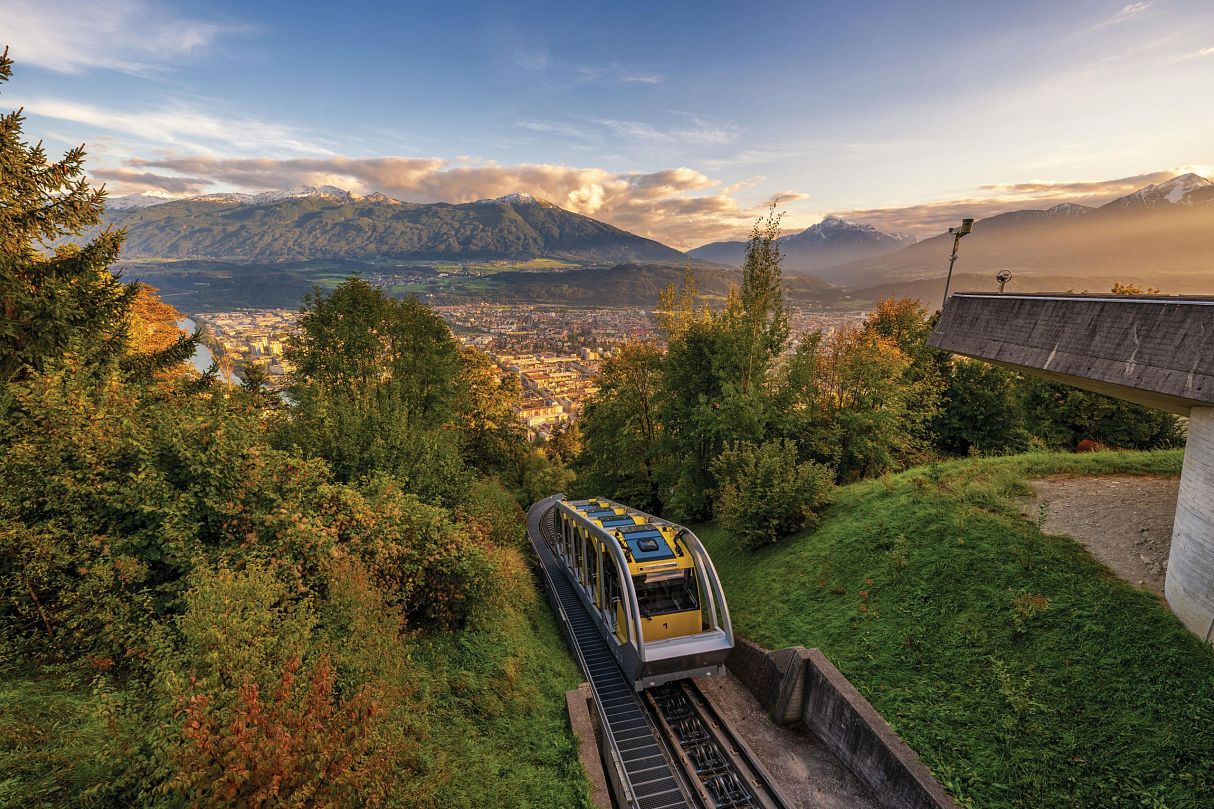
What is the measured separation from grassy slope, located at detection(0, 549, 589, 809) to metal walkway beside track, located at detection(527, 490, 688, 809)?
2.32ft

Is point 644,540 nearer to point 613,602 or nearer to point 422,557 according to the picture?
point 613,602

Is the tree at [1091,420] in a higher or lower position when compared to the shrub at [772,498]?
higher

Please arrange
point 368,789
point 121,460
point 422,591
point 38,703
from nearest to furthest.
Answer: point 368,789
point 38,703
point 121,460
point 422,591

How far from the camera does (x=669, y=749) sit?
983 cm

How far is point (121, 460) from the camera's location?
306 inches

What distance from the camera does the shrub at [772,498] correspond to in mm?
14711

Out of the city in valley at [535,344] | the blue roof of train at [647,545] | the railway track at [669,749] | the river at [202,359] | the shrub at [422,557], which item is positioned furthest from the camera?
the city in valley at [535,344]

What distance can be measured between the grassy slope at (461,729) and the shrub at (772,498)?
656cm

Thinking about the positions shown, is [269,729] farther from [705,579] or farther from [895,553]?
[895,553]

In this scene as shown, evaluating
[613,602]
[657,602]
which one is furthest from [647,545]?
[613,602]

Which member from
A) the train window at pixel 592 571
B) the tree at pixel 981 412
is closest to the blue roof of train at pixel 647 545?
the train window at pixel 592 571

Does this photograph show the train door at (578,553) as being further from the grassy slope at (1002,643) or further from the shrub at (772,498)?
the grassy slope at (1002,643)

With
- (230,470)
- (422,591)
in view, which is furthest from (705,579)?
(230,470)

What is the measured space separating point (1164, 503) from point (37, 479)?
21.6 m
